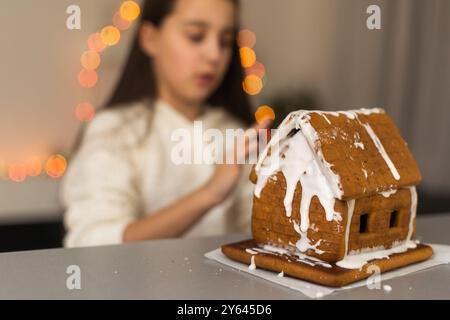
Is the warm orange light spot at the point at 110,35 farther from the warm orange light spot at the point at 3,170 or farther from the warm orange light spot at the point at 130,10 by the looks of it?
the warm orange light spot at the point at 3,170

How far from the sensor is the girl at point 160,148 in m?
2.00

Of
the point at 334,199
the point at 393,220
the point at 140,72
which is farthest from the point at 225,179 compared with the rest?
the point at 334,199

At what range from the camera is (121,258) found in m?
1.16

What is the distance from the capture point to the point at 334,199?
39.1 inches

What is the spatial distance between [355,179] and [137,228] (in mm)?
1095

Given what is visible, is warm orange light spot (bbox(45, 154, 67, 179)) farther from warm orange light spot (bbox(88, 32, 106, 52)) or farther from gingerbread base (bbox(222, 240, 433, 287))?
gingerbread base (bbox(222, 240, 433, 287))

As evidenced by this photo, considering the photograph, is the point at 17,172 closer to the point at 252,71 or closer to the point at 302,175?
the point at 252,71

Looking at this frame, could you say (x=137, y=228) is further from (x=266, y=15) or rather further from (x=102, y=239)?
(x=266, y=15)

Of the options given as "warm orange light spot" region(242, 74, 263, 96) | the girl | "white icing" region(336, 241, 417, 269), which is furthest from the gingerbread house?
"warm orange light spot" region(242, 74, 263, 96)

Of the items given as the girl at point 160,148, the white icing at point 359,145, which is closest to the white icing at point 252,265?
the white icing at point 359,145

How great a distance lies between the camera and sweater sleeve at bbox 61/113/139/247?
1.99 meters

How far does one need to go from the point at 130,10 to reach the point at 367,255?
49.6 inches

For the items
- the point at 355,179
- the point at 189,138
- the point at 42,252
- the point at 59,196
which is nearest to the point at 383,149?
the point at 355,179
